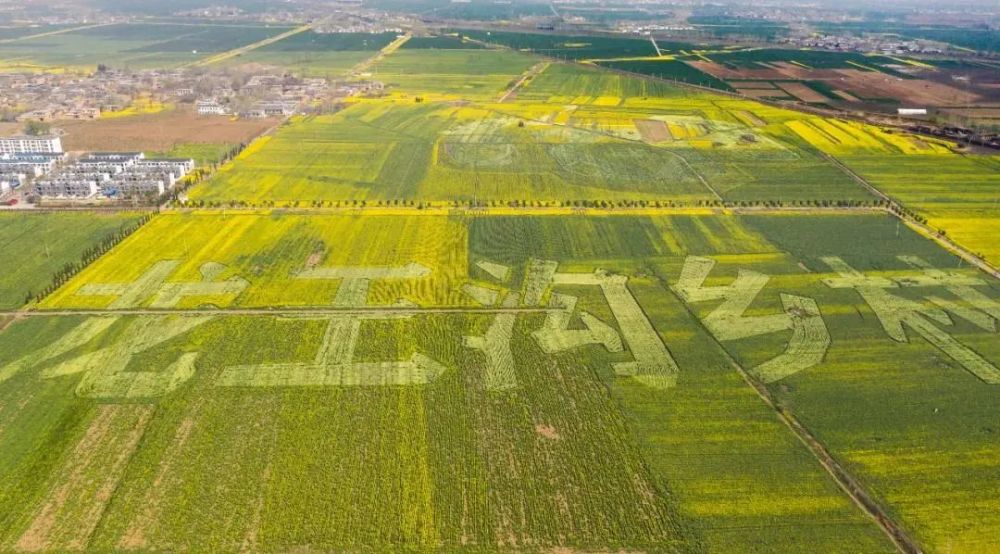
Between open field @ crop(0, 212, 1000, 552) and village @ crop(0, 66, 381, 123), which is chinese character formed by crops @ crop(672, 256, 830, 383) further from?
village @ crop(0, 66, 381, 123)

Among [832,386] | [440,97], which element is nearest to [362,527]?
[832,386]

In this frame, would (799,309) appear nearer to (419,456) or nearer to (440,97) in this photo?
(419,456)

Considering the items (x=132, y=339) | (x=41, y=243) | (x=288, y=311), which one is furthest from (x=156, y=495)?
(x=41, y=243)

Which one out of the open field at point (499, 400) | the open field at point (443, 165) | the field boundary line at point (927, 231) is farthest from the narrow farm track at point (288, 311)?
the field boundary line at point (927, 231)

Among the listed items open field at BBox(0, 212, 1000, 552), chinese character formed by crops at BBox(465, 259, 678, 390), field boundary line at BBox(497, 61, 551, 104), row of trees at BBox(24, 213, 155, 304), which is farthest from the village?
chinese character formed by crops at BBox(465, 259, 678, 390)

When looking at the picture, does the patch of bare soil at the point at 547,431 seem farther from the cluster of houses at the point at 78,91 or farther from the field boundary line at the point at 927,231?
the cluster of houses at the point at 78,91

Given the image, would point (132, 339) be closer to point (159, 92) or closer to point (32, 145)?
point (32, 145)
